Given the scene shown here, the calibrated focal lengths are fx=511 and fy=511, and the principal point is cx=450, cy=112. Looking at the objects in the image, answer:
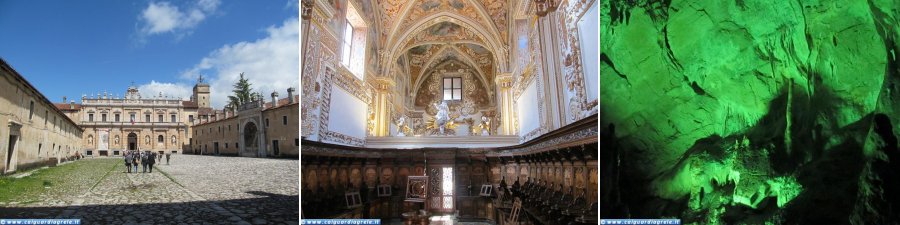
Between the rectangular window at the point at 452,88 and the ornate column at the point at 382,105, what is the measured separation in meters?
0.92

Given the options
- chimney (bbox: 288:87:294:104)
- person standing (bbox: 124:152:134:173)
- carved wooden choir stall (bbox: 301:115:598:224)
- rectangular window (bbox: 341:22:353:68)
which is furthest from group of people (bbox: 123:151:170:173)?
rectangular window (bbox: 341:22:353:68)

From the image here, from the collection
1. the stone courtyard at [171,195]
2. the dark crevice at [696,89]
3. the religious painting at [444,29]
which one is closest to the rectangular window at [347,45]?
the stone courtyard at [171,195]

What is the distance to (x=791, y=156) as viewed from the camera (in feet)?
18.7

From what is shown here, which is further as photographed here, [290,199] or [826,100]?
[826,100]

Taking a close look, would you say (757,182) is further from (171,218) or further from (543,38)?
(171,218)

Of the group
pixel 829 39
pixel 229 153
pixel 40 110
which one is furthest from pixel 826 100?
pixel 40 110

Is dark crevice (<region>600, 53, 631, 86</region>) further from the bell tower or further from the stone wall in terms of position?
Answer: the stone wall

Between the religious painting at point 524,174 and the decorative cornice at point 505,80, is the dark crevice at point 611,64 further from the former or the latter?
the decorative cornice at point 505,80

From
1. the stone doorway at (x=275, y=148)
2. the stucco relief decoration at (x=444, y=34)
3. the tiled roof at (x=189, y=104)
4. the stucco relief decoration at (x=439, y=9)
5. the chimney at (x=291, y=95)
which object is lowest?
the stone doorway at (x=275, y=148)

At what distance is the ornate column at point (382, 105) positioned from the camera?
611cm

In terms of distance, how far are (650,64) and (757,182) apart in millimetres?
1862

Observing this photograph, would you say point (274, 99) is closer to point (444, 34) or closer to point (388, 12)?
point (388, 12)

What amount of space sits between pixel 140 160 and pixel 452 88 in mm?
4232

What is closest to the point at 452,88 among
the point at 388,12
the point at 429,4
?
the point at 388,12
